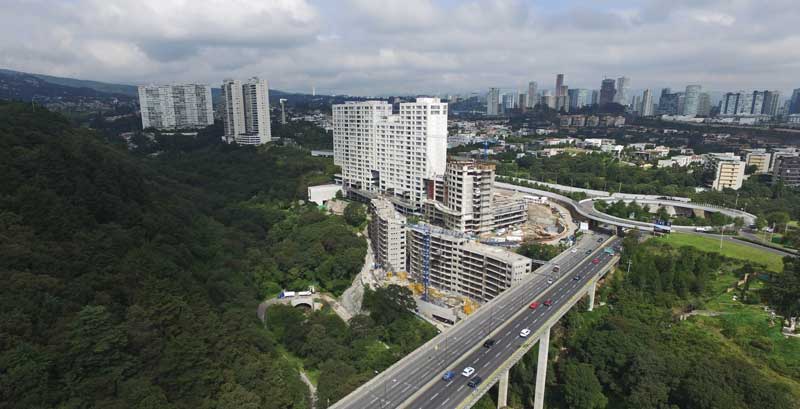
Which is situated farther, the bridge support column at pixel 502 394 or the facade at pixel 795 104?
the facade at pixel 795 104

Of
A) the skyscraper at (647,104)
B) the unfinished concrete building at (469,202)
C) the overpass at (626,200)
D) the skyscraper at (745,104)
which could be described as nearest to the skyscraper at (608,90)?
the skyscraper at (647,104)

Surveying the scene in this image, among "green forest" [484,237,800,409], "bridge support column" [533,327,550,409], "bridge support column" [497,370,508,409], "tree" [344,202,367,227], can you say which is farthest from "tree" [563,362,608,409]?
"tree" [344,202,367,227]

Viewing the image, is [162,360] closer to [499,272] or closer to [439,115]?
[499,272]

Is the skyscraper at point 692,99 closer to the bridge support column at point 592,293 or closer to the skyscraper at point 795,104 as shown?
the skyscraper at point 795,104

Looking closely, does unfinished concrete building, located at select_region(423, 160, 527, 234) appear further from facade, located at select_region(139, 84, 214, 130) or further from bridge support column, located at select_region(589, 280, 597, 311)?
facade, located at select_region(139, 84, 214, 130)

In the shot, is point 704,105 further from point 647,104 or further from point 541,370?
point 541,370
